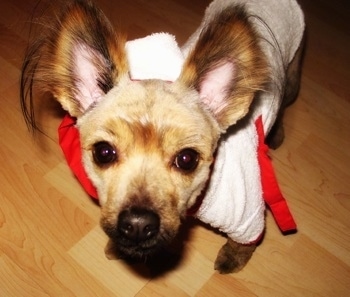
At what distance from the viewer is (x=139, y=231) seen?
117 cm

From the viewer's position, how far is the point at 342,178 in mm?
2191

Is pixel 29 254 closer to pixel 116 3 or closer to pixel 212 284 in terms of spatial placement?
pixel 212 284

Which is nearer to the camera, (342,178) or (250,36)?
(250,36)

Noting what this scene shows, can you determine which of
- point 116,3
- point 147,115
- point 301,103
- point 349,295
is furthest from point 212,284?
point 116,3

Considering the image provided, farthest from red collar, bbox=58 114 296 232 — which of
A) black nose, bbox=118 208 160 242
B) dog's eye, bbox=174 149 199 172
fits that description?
black nose, bbox=118 208 160 242

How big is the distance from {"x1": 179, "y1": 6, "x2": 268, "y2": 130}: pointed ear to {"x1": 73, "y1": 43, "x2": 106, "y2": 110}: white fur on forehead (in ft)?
0.92

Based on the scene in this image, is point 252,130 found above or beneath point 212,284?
above

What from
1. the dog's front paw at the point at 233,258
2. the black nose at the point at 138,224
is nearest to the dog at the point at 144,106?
the black nose at the point at 138,224

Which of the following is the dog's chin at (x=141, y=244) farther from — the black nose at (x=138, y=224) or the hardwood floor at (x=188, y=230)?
the hardwood floor at (x=188, y=230)

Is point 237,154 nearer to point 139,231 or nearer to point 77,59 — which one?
point 139,231

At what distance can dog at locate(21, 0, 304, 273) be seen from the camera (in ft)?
4.01

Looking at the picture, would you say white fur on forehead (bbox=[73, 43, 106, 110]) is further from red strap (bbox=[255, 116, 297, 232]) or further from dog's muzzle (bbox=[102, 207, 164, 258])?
red strap (bbox=[255, 116, 297, 232])

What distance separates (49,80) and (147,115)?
1.06ft

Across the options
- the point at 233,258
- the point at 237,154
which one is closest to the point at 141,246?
the point at 237,154
